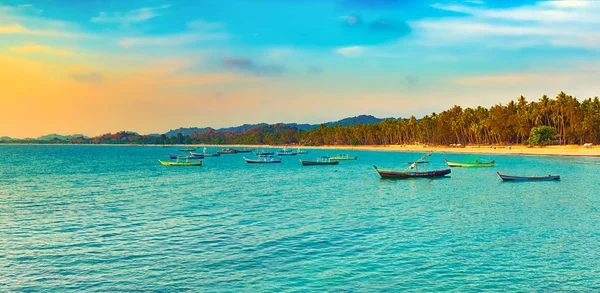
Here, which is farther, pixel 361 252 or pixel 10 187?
pixel 10 187

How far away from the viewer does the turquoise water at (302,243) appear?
20.0 meters

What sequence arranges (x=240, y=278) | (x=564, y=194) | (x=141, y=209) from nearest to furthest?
(x=240, y=278) → (x=141, y=209) → (x=564, y=194)

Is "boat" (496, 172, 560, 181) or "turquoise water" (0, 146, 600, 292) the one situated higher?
"boat" (496, 172, 560, 181)

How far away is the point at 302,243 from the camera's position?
26906 mm

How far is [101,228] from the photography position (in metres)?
32.2

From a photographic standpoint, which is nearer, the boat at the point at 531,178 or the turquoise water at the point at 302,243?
the turquoise water at the point at 302,243

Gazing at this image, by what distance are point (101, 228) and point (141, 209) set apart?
9.19 meters

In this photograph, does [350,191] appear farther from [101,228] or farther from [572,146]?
[572,146]

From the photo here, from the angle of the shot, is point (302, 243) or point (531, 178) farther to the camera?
point (531, 178)

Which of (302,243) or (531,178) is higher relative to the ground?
(531,178)

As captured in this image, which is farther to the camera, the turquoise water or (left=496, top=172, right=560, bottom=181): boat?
(left=496, top=172, right=560, bottom=181): boat

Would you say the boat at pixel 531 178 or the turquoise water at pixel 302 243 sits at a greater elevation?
the boat at pixel 531 178

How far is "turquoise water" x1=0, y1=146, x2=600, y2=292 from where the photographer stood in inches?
787

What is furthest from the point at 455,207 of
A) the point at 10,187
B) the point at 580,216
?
the point at 10,187
